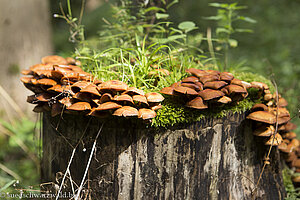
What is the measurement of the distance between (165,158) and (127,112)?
55 centimetres

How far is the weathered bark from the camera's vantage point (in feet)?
6.75

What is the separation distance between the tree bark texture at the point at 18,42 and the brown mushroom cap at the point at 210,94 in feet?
15.4

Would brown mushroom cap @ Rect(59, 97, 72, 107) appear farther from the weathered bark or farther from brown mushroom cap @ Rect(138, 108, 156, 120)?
brown mushroom cap @ Rect(138, 108, 156, 120)

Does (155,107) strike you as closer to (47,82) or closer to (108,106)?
(108,106)

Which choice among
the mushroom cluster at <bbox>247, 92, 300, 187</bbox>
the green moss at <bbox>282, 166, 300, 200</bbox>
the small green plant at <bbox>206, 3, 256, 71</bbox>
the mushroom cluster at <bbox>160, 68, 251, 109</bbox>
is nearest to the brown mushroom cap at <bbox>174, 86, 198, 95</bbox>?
the mushroom cluster at <bbox>160, 68, 251, 109</bbox>

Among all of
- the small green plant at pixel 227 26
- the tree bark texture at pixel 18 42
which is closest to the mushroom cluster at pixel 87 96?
the small green plant at pixel 227 26

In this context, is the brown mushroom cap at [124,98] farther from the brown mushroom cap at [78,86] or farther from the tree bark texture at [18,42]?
the tree bark texture at [18,42]

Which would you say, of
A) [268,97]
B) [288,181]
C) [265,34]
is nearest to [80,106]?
[268,97]

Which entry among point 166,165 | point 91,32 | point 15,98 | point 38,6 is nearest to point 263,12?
point 91,32

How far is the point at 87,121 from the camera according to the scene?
84.7 inches

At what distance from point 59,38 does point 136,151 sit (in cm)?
1232

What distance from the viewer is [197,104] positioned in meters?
1.95

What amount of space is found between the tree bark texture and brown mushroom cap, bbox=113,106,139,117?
14.4ft

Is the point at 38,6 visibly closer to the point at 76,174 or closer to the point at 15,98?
the point at 15,98
